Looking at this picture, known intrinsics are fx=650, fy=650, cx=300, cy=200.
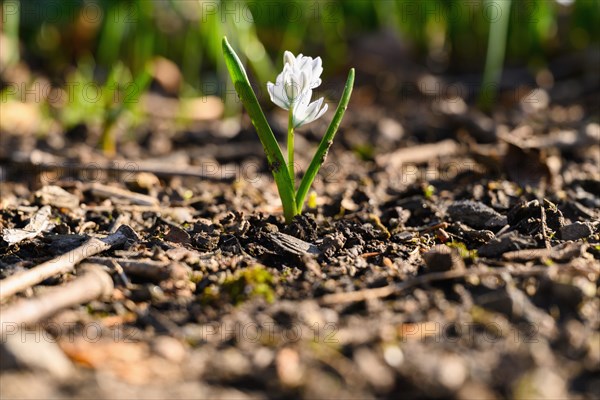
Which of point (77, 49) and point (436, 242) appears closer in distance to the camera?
point (436, 242)

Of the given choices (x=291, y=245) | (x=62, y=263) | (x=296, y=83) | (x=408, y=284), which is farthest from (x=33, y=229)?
(x=408, y=284)

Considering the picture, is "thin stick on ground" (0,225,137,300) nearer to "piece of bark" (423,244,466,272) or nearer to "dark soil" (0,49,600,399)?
"dark soil" (0,49,600,399)

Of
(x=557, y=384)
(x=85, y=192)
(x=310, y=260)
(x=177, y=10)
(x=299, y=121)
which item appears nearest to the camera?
(x=557, y=384)

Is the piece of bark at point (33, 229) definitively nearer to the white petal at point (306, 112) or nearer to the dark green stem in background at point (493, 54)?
the white petal at point (306, 112)

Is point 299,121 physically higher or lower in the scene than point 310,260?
higher

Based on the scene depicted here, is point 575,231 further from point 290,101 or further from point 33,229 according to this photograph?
point 33,229

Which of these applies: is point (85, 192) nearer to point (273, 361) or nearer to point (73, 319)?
point (73, 319)

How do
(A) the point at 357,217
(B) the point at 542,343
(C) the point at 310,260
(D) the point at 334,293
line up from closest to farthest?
1. (B) the point at 542,343
2. (D) the point at 334,293
3. (C) the point at 310,260
4. (A) the point at 357,217

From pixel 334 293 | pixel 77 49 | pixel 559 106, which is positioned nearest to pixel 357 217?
pixel 334 293

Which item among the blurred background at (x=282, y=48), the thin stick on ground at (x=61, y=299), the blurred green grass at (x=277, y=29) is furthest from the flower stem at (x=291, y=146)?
the blurred green grass at (x=277, y=29)
